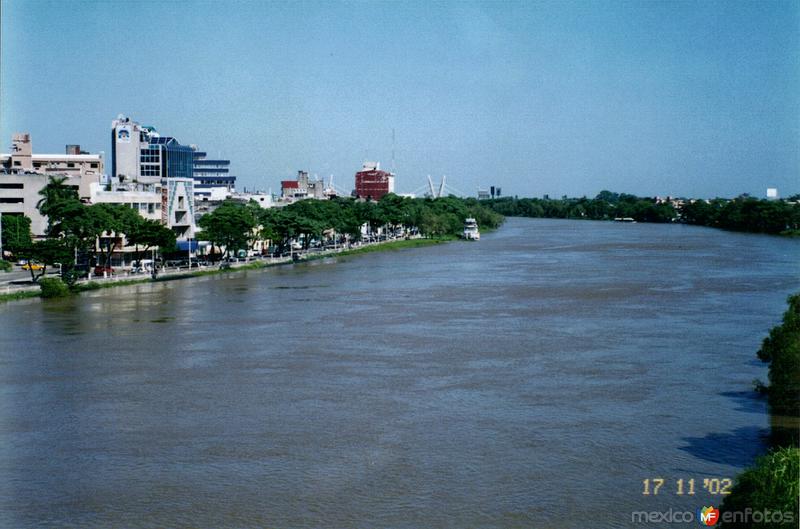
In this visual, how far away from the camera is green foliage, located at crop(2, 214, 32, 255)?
13359 millimetres

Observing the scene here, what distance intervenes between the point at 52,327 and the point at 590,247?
1592 cm

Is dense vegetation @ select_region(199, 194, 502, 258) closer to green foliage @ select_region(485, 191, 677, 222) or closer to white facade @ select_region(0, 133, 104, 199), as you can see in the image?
white facade @ select_region(0, 133, 104, 199)

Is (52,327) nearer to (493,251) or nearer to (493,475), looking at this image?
(493,475)

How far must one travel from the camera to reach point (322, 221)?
20.5 metres

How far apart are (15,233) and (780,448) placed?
12.6m

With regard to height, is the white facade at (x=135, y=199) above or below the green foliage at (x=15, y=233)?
above

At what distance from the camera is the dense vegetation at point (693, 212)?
3035 cm

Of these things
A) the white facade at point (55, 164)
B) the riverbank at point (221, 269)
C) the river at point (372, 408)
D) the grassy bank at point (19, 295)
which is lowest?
the river at point (372, 408)

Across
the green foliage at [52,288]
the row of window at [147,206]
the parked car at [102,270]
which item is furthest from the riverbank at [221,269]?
the row of window at [147,206]

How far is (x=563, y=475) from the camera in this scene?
176 inches

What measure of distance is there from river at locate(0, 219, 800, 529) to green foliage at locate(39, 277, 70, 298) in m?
0.27

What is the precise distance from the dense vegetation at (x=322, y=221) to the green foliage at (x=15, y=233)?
2.87m

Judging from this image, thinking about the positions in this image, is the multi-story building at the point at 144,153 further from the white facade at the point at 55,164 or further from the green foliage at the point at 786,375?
the green foliage at the point at 786,375

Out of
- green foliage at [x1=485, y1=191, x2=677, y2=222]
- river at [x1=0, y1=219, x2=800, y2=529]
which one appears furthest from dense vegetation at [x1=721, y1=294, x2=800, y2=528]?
green foliage at [x1=485, y1=191, x2=677, y2=222]
